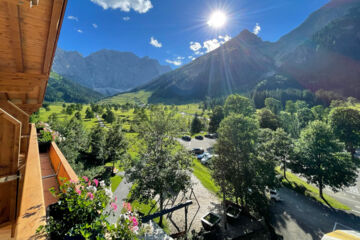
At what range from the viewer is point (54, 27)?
2.09 m

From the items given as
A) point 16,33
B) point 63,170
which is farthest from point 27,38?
point 63,170

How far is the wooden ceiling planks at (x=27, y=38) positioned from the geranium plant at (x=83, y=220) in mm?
2465

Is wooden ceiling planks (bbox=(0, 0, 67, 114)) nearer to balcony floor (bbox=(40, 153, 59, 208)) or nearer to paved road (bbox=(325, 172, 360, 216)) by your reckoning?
balcony floor (bbox=(40, 153, 59, 208))

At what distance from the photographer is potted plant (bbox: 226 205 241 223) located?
13469 millimetres

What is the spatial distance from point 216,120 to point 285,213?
31186 millimetres

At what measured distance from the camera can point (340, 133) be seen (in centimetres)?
3519

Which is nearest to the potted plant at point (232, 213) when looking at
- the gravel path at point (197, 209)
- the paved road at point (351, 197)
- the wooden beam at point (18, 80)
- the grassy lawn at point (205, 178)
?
the gravel path at point (197, 209)

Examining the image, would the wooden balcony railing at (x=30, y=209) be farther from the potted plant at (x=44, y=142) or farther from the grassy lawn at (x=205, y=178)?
the grassy lawn at (x=205, y=178)

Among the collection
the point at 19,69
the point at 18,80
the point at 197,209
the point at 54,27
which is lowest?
the point at 197,209

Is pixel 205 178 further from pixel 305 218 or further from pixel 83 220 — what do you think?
pixel 83 220

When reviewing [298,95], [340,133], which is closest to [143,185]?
[340,133]

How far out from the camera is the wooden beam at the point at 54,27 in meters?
1.81

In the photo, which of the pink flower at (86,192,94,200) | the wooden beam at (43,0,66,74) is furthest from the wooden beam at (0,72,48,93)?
the pink flower at (86,192,94,200)

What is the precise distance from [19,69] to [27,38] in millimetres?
1094
